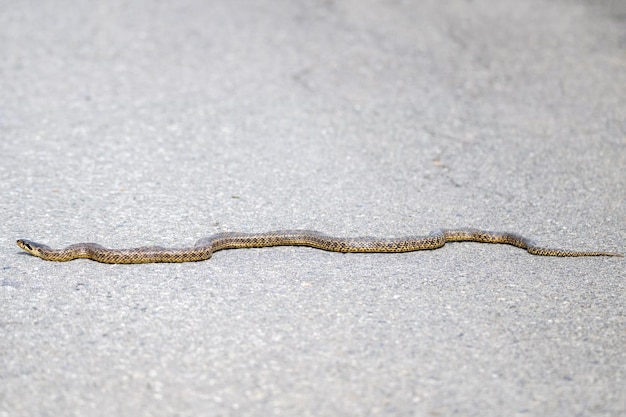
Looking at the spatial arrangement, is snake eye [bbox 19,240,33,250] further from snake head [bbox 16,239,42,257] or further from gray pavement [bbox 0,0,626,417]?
gray pavement [bbox 0,0,626,417]

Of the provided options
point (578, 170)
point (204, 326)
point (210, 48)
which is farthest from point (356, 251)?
point (210, 48)

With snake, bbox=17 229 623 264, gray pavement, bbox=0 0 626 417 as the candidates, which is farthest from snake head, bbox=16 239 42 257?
gray pavement, bbox=0 0 626 417

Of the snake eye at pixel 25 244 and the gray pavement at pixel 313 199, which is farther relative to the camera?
the snake eye at pixel 25 244

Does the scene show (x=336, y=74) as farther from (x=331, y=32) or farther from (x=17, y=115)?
(x=17, y=115)

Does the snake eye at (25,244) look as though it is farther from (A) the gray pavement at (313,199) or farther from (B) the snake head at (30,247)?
(A) the gray pavement at (313,199)

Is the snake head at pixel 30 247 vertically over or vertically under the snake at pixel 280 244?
under

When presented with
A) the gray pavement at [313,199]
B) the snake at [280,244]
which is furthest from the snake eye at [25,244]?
the gray pavement at [313,199]

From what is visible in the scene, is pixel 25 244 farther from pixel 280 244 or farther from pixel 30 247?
pixel 280 244
